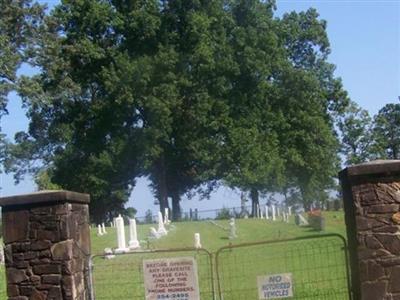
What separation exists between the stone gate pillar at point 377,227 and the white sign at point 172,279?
195 centimetres

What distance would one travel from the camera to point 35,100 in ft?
106

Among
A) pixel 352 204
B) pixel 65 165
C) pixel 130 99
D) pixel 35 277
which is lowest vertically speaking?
pixel 35 277

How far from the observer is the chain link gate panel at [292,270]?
405 inches

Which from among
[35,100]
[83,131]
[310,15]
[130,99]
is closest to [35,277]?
[35,100]

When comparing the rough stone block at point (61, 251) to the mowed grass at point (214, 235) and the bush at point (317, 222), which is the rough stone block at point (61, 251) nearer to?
the mowed grass at point (214, 235)

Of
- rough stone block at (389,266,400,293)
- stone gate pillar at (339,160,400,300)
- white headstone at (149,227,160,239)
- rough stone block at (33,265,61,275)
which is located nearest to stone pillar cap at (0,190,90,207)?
rough stone block at (33,265,61,275)

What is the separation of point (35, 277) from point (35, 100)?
25073 millimetres

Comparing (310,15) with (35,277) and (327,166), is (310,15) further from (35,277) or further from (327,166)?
(35,277)

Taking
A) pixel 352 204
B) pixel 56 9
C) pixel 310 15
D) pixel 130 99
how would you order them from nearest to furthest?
pixel 352 204 < pixel 130 99 < pixel 56 9 < pixel 310 15

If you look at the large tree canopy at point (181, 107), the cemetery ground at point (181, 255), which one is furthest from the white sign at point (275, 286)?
the large tree canopy at point (181, 107)

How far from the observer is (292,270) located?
12984 mm

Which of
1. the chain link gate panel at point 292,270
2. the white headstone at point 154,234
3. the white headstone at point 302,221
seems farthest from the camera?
the white headstone at point 302,221

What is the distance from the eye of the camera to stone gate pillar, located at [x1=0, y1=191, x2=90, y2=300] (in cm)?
822

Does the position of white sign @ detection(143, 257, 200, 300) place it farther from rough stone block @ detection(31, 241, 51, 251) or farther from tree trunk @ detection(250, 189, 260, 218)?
tree trunk @ detection(250, 189, 260, 218)
